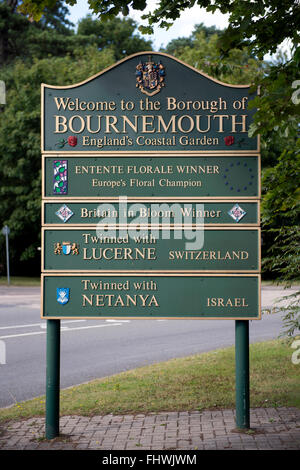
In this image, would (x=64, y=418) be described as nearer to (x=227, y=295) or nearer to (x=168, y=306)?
(x=168, y=306)

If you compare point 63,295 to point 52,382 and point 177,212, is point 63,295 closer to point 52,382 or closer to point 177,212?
point 52,382

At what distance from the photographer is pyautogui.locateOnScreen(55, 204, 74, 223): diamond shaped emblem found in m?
5.71

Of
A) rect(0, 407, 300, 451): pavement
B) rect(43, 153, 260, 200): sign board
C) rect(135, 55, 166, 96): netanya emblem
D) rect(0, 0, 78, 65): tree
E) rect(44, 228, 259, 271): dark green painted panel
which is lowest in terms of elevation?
rect(0, 407, 300, 451): pavement

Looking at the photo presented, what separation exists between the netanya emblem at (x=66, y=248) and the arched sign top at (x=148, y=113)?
2.98ft

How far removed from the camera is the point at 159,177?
5.68m

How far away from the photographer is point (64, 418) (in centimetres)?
609

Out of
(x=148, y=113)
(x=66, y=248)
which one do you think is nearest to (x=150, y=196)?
(x=148, y=113)

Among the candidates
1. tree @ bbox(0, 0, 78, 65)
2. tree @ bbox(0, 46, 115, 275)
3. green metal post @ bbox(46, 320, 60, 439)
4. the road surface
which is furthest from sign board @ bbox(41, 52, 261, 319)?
tree @ bbox(0, 0, 78, 65)

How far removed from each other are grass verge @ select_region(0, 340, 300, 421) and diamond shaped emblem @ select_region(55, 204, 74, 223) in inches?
84.4

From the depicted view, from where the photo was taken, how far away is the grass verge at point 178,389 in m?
6.44

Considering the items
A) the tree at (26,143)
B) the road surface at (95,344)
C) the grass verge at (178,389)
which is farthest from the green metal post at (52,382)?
the tree at (26,143)

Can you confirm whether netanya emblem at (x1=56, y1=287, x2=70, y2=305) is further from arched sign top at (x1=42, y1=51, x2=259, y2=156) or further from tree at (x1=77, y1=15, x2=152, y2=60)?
tree at (x1=77, y1=15, x2=152, y2=60)

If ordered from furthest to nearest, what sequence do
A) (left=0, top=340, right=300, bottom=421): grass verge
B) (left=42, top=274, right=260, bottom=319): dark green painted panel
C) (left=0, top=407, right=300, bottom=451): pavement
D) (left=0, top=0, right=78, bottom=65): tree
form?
(left=0, top=0, right=78, bottom=65): tree → (left=0, top=340, right=300, bottom=421): grass verge → (left=42, top=274, right=260, bottom=319): dark green painted panel → (left=0, top=407, right=300, bottom=451): pavement

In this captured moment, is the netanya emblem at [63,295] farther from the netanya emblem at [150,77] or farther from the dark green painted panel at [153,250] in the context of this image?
the netanya emblem at [150,77]
